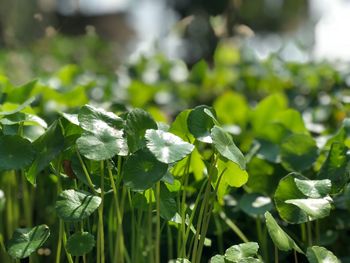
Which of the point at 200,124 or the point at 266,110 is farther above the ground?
the point at 200,124

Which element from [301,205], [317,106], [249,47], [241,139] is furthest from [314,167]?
[249,47]

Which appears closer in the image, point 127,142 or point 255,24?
point 127,142

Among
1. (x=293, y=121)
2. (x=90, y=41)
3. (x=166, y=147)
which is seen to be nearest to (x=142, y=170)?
(x=166, y=147)

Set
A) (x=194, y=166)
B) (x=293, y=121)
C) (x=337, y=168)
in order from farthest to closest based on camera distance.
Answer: (x=293, y=121) < (x=194, y=166) < (x=337, y=168)

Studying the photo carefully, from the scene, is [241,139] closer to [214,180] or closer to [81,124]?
[214,180]

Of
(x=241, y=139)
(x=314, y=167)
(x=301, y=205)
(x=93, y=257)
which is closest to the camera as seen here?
(x=301, y=205)

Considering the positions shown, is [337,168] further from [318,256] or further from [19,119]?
[19,119]

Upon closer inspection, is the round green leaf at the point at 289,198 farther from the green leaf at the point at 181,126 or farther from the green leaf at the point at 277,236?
the green leaf at the point at 181,126
